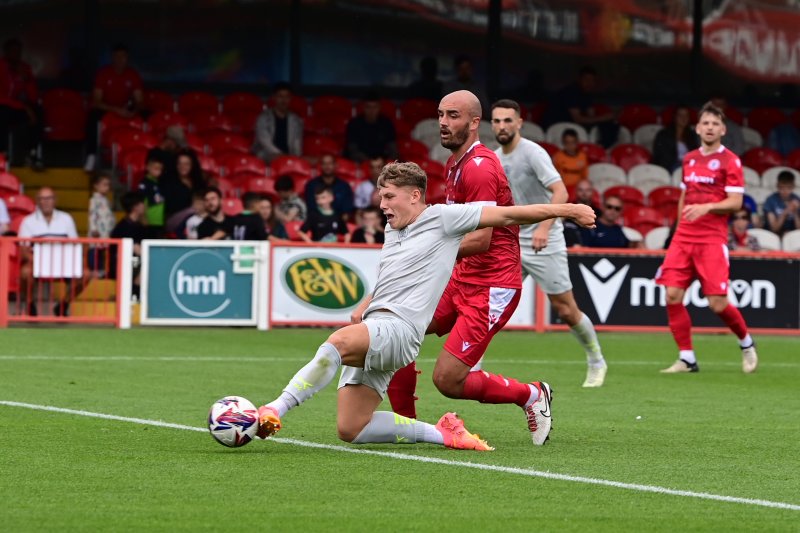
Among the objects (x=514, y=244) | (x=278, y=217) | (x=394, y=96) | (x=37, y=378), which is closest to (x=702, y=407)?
(x=514, y=244)

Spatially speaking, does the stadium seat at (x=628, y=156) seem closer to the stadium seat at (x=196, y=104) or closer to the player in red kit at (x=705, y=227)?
the stadium seat at (x=196, y=104)

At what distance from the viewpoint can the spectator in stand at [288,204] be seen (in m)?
19.1

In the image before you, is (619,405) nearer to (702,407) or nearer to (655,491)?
(702,407)

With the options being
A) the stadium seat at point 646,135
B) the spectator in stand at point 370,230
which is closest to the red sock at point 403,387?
the spectator in stand at point 370,230

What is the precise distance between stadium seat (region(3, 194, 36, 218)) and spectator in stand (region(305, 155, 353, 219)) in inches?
137

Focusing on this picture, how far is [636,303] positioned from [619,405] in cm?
707

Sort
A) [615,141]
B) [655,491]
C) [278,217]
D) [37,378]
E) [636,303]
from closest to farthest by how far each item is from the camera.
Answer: [655,491]
[37,378]
[636,303]
[278,217]
[615,141]

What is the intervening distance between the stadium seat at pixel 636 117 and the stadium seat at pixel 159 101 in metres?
7.33

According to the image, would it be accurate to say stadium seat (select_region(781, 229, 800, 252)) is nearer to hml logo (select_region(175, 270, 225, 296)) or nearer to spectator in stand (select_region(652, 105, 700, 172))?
spectator in stand (select_region(652, 105, 700, 172))

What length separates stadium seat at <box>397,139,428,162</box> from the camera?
22.7 metres

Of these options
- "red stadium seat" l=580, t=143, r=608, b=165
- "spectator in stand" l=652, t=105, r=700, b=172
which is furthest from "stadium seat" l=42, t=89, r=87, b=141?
"spectator in stand" l=652, t=105, r=700, b=172

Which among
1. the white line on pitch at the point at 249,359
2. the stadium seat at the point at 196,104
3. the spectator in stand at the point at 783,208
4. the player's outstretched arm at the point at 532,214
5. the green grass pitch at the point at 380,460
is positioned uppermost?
the stadium seat at the point at 196,104

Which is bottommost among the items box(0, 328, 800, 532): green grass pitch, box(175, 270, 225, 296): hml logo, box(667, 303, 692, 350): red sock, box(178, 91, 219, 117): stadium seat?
box(0, 328, 800, 532): green grass pitch

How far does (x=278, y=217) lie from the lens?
1905cm
